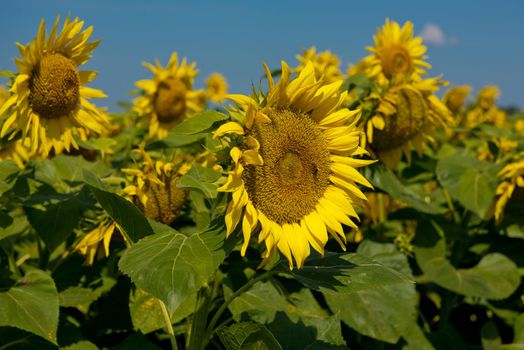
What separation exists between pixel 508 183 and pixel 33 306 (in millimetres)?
2542

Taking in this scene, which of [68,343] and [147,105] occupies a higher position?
[147,105]


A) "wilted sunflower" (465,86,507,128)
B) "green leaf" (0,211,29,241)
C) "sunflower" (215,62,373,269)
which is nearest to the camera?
"sunflower" (215,62,373,269)

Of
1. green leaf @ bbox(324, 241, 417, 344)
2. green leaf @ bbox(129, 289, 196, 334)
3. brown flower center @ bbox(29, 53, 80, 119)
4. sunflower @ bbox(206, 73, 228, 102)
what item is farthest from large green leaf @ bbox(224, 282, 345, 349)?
sunflower @ bbox(206, 73, 228, 102)

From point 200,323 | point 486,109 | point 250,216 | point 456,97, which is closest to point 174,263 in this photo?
point 250,216

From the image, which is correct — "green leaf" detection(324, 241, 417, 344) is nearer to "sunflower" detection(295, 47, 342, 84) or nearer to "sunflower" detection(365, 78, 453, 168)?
"sunflower" detection(365, 78, 453, 168)

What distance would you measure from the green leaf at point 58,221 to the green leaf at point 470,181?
1.97 m

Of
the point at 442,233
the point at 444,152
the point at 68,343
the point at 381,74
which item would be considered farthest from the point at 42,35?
the point at 444,152

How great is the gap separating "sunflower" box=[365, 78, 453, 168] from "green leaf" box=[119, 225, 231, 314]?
143 centimetres

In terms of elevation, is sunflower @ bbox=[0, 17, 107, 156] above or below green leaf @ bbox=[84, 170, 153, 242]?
above

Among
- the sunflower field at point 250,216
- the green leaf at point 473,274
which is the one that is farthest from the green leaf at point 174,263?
the green leaf at point 473,274

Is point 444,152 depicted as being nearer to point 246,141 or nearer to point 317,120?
point 317,120

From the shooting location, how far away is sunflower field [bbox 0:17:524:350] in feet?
6.17

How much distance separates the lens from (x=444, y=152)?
445cm

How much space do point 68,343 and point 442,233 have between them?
2.24 m
